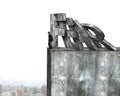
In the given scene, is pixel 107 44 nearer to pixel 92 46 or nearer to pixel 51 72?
pixel 92 46

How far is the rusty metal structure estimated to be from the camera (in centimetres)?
1351

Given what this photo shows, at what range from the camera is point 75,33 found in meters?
13.5

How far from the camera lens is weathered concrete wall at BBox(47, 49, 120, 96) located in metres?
13.5

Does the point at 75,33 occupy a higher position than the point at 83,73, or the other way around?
the point at 75,33

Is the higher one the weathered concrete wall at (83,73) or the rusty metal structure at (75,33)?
the rusty metal structure at (75,33)

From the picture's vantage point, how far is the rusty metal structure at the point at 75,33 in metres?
13.5

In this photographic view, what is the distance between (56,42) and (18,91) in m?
14.5

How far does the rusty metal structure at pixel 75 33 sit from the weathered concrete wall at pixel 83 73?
0.23m

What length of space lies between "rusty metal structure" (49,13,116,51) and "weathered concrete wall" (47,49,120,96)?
0.75 ft

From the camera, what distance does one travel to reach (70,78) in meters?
13.5

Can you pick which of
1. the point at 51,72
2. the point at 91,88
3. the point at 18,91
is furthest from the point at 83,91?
the point at 18,91

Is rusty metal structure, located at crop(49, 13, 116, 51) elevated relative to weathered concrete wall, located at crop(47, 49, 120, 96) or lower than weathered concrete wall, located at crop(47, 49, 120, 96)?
elevated

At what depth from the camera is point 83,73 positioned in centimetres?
1354

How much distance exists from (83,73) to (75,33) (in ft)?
3.84
